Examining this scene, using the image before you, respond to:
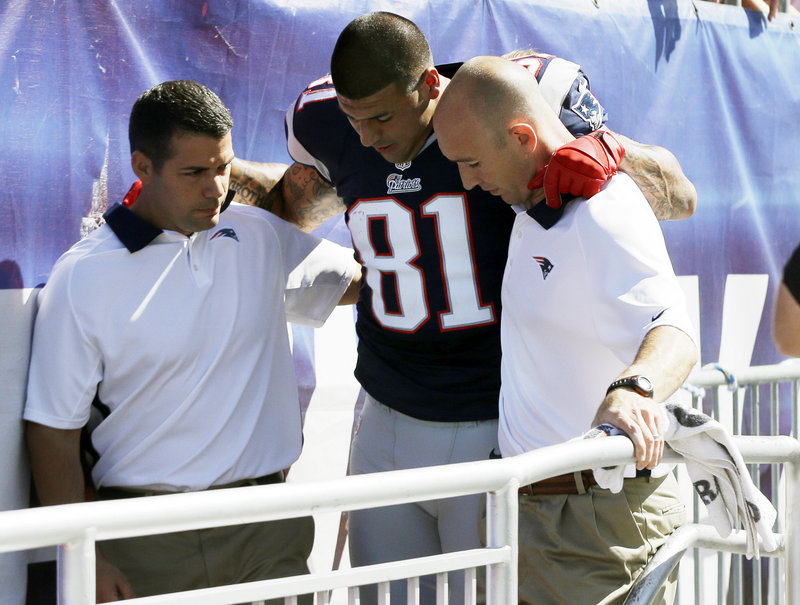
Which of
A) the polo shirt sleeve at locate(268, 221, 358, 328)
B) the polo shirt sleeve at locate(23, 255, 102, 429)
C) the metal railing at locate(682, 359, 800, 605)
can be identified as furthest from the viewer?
the metal railing at locate(682, 359, 800, 605)

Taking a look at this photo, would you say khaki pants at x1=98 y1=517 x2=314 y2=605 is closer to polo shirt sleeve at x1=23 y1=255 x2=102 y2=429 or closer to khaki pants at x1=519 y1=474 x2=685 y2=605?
polo shirt sleeve at x1=23 y1=255 x2=102 y2=429

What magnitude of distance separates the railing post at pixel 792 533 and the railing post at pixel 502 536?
711 millimetres

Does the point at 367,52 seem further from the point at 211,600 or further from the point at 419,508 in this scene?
the point at 211,600

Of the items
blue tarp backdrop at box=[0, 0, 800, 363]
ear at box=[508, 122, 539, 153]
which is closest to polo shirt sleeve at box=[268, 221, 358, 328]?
blue tarp backdrop at box=[0, 0, 800, 363]

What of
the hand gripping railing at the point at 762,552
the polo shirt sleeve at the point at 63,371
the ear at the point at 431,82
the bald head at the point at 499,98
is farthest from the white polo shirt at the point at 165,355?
the hand gripping railing at the point at 762,552

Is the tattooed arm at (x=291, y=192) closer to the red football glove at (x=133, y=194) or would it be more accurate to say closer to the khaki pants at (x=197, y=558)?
the red football glove at (x=133, y=194)

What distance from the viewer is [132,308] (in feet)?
7.38

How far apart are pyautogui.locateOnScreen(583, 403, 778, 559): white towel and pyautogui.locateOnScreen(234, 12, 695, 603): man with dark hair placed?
753 millimetres

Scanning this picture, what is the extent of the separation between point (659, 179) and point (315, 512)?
62.6 inches

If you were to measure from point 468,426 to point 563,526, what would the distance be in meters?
0.45

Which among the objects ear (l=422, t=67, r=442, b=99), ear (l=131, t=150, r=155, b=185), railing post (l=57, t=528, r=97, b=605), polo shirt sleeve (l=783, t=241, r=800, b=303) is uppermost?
ear (l=422, t=67, r=442, b=99)

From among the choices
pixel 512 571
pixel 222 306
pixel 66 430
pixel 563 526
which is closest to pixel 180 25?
pixel 222 306

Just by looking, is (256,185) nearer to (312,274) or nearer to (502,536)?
(312,274)

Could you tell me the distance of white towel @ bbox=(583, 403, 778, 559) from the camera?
162 centimetres
